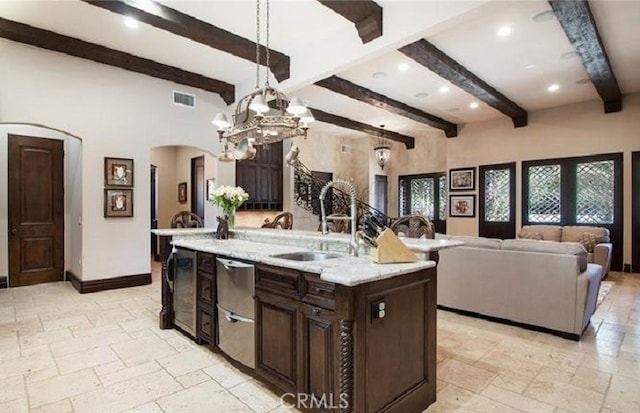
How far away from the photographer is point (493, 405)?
2361 mm

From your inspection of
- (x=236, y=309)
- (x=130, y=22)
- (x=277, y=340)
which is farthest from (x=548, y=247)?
(x=130, y=22)

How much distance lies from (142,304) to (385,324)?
13.3ft

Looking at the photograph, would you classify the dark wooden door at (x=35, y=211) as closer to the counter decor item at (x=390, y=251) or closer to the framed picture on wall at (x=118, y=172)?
the framed picture on wall at (x=118, y=172)

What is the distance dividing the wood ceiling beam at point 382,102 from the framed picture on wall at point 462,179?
1.03 meters

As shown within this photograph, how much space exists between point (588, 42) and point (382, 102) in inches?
138

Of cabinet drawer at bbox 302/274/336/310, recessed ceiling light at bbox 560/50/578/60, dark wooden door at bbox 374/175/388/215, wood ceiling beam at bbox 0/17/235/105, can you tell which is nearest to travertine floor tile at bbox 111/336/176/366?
cabinet drawer at bbox 302/274/336/310

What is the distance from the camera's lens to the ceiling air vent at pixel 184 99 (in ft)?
21.0

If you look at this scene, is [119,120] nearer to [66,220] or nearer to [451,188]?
[66,220]

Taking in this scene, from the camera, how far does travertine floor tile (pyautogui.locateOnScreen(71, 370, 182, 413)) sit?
2.37 meters

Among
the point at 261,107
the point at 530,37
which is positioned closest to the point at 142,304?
the point at 261,107

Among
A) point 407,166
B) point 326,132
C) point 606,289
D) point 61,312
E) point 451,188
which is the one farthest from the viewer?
point 407,166

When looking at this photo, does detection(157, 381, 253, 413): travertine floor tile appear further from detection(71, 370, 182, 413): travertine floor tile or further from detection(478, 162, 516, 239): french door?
detection(478, 162, 516, 239): french door

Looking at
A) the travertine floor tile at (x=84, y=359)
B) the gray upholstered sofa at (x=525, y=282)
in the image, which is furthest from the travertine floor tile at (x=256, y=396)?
the gray upholstered sofa at (x=525, y=282)

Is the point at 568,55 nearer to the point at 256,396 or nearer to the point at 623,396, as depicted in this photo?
the point at 623,396
